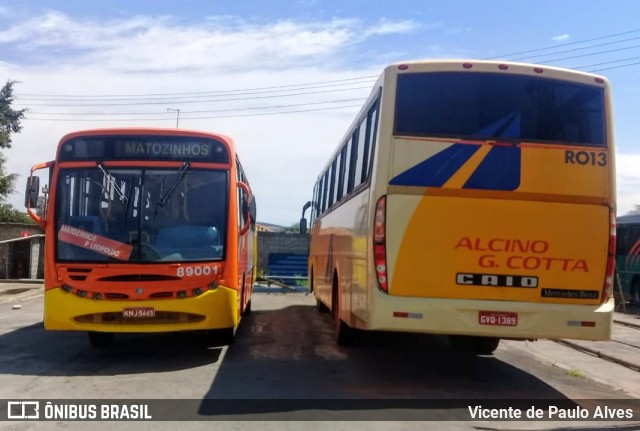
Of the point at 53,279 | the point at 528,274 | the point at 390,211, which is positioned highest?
the point at 390,211

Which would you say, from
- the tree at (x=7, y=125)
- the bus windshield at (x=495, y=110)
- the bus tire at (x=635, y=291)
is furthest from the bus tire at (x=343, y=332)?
the tree at (x=7, y=125)

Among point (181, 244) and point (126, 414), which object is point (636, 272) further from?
point (126, 414)

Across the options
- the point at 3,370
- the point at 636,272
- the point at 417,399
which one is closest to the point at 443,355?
the point at 417,399

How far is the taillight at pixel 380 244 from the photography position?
7145mm

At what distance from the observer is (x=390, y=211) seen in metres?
7.18

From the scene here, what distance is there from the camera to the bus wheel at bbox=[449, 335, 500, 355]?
397 inches

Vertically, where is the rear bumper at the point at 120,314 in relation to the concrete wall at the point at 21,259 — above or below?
above

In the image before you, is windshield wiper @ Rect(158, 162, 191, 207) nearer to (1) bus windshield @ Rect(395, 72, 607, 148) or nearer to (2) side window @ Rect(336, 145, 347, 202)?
(2) side window @ Rect(336, 145, 347, 202)

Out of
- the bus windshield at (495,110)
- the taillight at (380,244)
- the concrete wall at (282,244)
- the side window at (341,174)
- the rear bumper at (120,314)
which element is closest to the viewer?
the taillight at (380,244)

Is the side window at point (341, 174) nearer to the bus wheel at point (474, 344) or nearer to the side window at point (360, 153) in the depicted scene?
the side window at point (360, 153)

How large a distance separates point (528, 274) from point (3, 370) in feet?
20.1

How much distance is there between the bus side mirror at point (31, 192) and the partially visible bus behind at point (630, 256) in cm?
1996

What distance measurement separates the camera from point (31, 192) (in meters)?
9.04

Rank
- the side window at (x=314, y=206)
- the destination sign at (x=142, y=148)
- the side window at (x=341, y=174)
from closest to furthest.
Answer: the destination sign at (x=142, y=148) < the side window at (x=341, y=174) < the side window at (x=314, y=206)
